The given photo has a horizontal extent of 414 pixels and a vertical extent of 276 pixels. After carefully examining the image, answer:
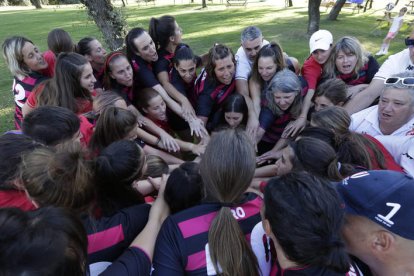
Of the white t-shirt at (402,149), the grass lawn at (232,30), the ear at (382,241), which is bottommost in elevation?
the grass lawn at (232,30)

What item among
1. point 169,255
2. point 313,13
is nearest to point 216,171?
point 169,255

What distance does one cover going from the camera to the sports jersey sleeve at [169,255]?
1.55 meters

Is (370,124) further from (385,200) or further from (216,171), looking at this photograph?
(216,171)

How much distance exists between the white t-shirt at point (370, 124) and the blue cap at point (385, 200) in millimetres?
1713

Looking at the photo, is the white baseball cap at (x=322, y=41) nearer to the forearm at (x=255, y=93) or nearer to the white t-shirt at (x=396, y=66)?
the white t-shirt at (x=396, y=66)

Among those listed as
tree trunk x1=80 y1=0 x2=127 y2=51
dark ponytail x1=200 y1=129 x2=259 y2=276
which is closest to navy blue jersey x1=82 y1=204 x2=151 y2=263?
dark ponytail x1=200 y1=129 x2=259 y2=276

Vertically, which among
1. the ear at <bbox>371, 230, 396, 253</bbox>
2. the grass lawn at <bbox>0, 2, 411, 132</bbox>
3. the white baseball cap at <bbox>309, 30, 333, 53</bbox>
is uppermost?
the white baseball cap at <bbox>309, 30, 333, 53</bbox>

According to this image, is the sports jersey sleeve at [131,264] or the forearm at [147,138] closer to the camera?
the sports jersey sleeve at [131,264]

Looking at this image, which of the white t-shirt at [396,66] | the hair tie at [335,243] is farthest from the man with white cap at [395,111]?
the hair tie at [335,243]

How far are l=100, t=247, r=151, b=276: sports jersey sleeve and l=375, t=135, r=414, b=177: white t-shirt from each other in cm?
218

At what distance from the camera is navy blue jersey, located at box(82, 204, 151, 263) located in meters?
1.59

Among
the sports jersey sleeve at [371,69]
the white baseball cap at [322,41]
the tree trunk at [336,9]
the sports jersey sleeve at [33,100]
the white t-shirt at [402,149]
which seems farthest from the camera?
the tree trunk at [336,9]

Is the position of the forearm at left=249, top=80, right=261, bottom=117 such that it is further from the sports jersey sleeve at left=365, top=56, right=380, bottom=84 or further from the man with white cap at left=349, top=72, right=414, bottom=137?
the sports jersey sleeve at left=365, top=56, right=380, bottom=84

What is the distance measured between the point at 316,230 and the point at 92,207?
128 centimetres
